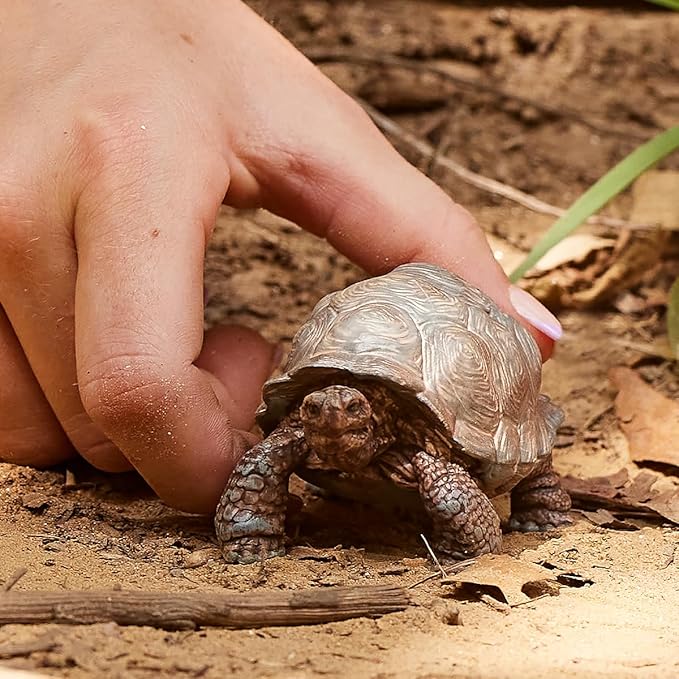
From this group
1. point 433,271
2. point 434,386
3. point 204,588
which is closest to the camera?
point 204,588

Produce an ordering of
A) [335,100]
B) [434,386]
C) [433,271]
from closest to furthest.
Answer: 1. [434,386]
2. [433,271]
3. [335,100]

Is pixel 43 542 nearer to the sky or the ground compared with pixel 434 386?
nearer to the ground

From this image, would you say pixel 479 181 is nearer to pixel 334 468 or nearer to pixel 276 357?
pixel 276 357

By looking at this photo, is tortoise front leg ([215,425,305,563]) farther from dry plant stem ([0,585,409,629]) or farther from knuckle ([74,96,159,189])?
knuckle ([74,96,159,189])

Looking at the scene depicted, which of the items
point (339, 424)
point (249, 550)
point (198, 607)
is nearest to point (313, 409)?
point (339, 424)

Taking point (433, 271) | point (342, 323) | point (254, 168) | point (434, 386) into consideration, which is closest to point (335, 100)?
point (254, 168)

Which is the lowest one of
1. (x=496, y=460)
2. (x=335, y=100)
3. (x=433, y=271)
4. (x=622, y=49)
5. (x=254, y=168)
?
(x=496, y=460)

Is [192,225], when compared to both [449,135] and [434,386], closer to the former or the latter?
[434,386]

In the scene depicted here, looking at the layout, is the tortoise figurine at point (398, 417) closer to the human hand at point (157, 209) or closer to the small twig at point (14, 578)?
the human hand at point (157, 209)
